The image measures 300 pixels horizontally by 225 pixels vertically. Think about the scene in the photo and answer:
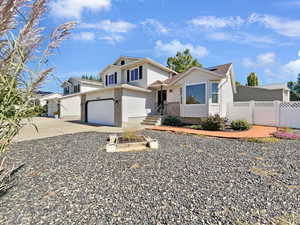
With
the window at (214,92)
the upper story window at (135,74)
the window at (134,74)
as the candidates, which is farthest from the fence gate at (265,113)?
the window at (134,74)

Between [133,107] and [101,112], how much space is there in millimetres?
3748

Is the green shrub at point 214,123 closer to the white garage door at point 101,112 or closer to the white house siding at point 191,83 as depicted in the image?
the white house siding at point 191,83

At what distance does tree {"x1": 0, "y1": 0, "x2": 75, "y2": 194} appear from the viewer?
4.54 ft

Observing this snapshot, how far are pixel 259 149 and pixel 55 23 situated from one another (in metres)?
7.34

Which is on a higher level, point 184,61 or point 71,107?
point 184,61

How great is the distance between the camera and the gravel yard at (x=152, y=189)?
7.16 feet

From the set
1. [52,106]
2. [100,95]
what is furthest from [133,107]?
[52,106]

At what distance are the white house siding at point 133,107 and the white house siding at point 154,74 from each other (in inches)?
71.2

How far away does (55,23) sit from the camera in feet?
5.44

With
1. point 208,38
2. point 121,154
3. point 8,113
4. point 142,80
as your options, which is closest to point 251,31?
point 208,38

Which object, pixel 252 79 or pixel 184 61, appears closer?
pixel 252 79

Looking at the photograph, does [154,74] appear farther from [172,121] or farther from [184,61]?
[184,61]

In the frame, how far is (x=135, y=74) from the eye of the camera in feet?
54.1

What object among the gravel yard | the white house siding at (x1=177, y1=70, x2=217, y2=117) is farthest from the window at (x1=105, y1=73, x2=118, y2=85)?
the gravel yard
